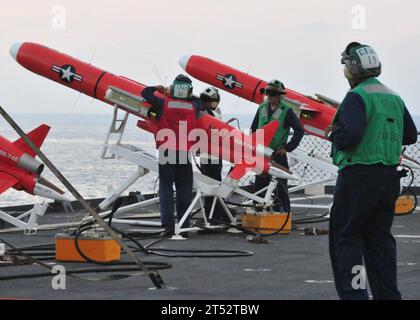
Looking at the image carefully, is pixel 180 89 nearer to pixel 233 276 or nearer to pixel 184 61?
pixel 233 276

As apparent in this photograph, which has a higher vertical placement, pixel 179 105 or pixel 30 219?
pixel 179 105

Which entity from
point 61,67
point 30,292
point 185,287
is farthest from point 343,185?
point 61,67

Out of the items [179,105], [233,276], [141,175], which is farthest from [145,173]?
[233,276]

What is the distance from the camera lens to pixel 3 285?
9547 mm

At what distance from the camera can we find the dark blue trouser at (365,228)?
25.3 feet

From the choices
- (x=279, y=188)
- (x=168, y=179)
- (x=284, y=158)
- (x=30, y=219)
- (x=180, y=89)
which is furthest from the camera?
(x=284, y=158)

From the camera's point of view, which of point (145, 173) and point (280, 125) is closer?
point (145, 173)

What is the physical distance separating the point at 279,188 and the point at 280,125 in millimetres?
901

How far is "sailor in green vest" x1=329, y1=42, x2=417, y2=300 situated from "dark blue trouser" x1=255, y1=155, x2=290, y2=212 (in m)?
6.97

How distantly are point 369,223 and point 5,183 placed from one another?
7980 millimetres

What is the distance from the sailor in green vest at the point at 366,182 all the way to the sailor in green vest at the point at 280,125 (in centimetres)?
712

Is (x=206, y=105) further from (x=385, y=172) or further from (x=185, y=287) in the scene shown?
(x=385, y=172)

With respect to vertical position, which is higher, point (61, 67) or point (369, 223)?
point (61, 67)

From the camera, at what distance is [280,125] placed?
1529cm
